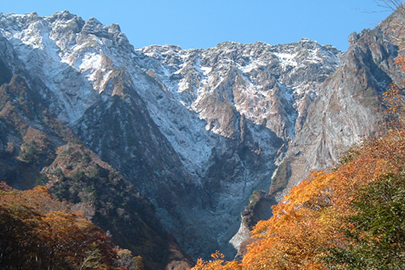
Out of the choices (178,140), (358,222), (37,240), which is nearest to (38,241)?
(37,240)

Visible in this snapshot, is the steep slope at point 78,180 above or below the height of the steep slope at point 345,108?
above

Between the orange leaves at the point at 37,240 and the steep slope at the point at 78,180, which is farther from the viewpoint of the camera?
the steep slope at the point at 78,180

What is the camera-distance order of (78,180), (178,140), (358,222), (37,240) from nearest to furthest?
(358,222) < (37,240) < (78,180) < (178,140)

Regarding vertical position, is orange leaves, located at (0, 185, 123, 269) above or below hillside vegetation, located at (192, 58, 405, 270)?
above

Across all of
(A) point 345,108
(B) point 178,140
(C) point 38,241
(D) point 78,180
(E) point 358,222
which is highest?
(B) point 178,140

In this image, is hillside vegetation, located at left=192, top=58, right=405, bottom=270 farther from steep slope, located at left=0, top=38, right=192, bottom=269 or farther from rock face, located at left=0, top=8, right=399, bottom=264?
rock face, located at left=0, top=8, right=399, bottom=264

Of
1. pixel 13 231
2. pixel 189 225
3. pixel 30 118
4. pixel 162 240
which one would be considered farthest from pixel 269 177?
pixel 13 231

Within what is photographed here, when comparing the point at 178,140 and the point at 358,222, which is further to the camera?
the point at 178,140

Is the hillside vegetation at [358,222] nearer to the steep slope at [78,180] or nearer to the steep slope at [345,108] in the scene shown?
the steep slope at [78,180]

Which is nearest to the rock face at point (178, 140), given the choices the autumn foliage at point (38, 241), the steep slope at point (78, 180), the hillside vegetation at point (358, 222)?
the steep slope at point (78, 180)

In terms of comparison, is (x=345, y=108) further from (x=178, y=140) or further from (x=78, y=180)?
(x=78, y=180)

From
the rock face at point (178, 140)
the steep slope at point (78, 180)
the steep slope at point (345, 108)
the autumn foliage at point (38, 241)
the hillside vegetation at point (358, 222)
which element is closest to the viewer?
the hillside vegetation at point (358, 222)

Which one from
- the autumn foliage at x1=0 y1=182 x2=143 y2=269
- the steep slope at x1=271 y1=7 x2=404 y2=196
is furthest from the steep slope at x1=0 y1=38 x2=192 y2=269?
the steep slope at x1=271 y1=7 x2=404 y2=196

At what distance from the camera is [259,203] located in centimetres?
13675
